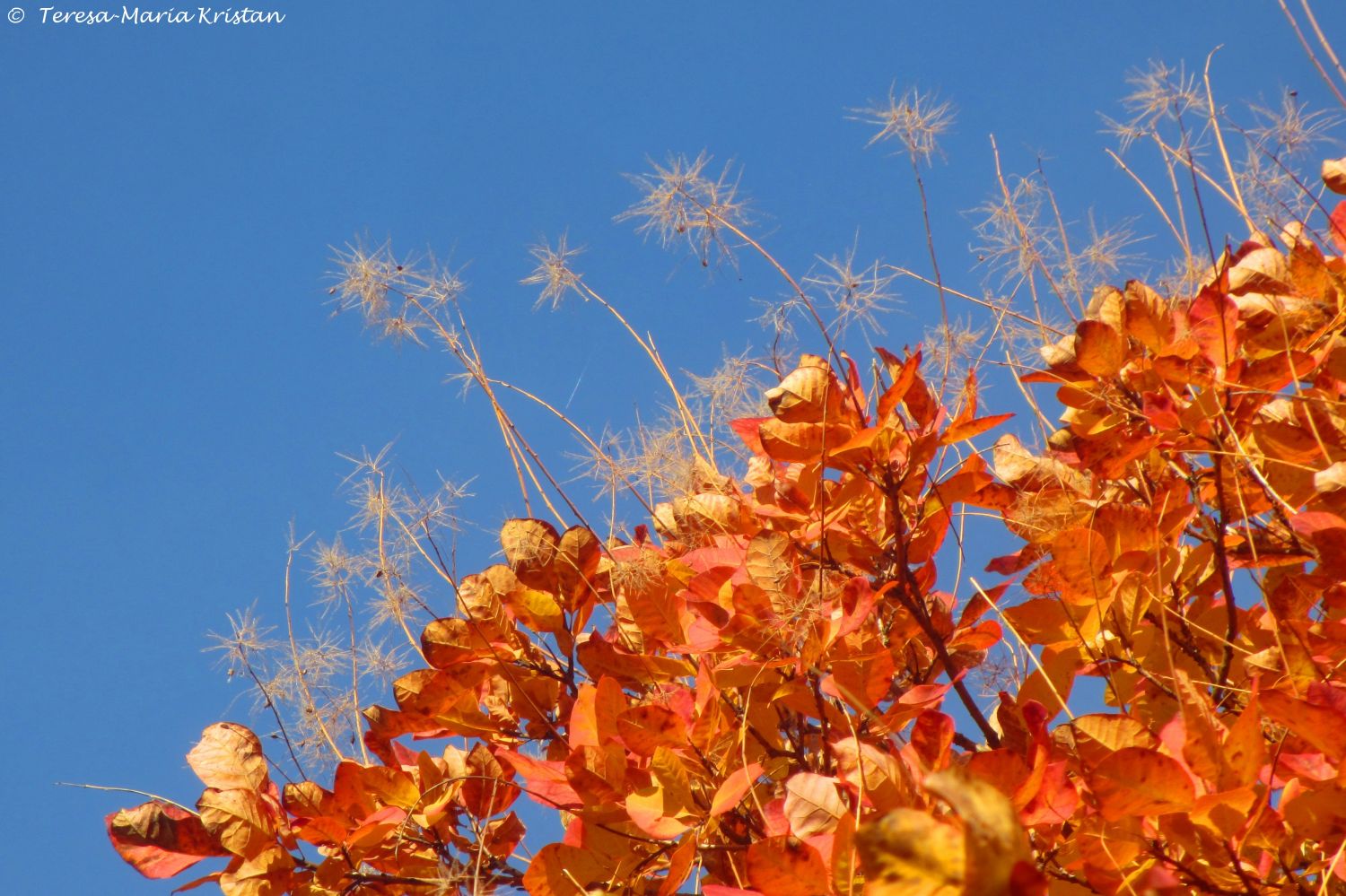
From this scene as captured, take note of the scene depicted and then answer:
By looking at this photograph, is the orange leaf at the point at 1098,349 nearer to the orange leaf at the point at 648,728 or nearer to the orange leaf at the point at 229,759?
the orange leaf at the point at 648,728

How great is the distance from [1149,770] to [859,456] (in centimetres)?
56

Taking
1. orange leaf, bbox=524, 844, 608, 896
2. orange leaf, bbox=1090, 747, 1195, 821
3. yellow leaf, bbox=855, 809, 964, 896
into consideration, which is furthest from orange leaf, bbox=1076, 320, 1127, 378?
yellow leaf, bbox=855, 809, 964, 896

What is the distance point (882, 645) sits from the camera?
5.18 feet

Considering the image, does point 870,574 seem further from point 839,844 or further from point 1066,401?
point 839,844

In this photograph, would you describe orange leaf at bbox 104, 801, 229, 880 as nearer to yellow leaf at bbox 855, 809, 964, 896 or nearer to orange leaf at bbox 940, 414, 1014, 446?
orange leaf at bbox 940, 414, 1014, 446

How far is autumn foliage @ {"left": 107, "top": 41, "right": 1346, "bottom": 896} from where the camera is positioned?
4.04 feet

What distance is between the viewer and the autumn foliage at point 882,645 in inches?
48.5

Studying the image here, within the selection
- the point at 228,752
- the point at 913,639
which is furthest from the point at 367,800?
the point at 913,639

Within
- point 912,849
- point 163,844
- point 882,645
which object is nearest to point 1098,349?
point 882,645

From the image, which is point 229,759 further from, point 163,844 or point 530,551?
point 530,551

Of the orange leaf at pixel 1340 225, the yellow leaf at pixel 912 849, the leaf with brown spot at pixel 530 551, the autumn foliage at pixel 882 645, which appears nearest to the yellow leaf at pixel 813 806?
the autumn foliage at pixel 882 645

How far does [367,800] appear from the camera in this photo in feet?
5.38

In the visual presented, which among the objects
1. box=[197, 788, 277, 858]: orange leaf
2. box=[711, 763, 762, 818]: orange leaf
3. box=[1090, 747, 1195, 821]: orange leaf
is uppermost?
box=[197, 788, 277, 858]: orange leaf

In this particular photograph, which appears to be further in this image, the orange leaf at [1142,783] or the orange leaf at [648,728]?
the orange leaf at [648,728]
